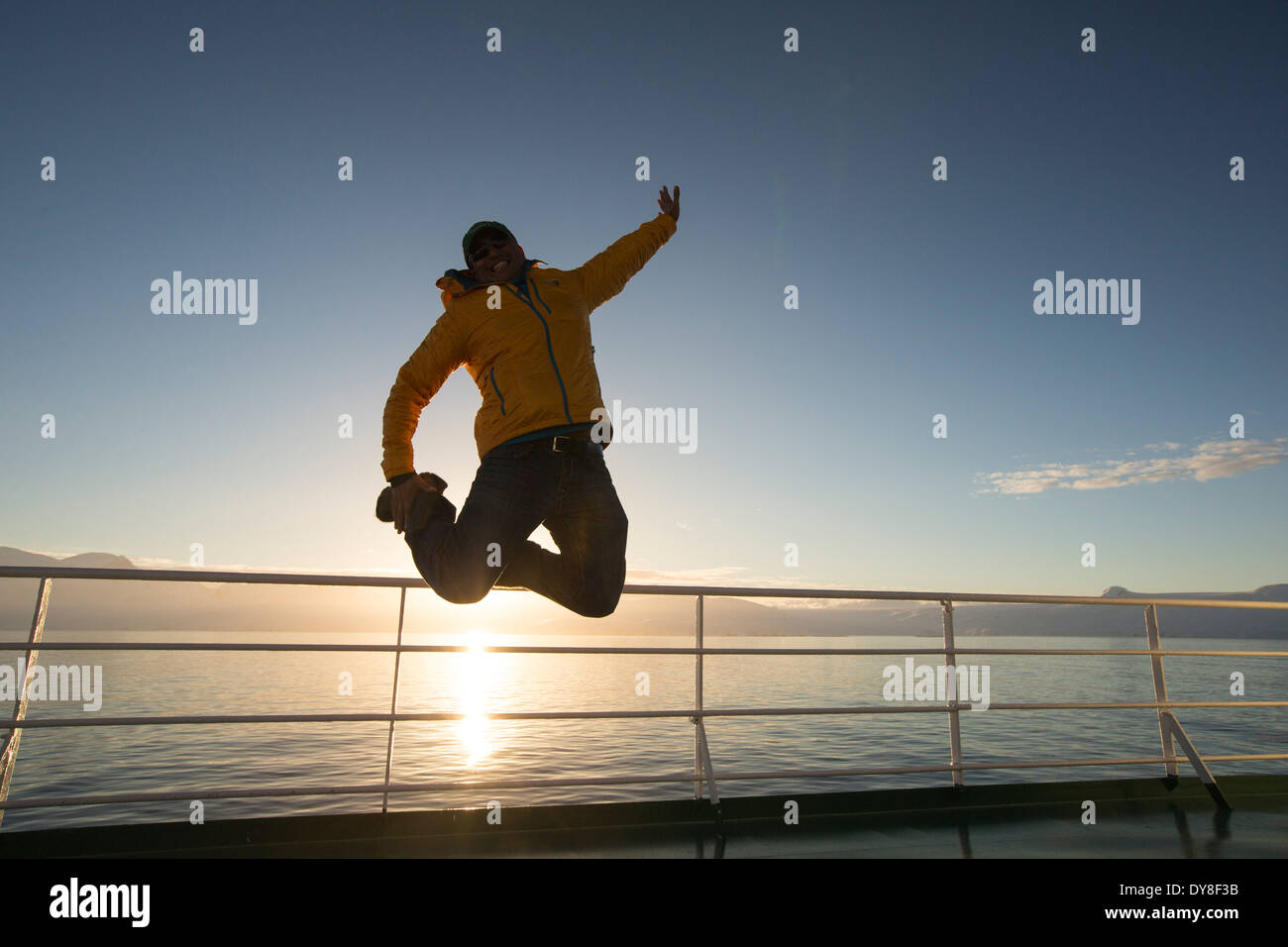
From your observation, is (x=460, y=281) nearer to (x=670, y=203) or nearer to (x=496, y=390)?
(x=496, y=390)

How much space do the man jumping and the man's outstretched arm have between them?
0.32 feet

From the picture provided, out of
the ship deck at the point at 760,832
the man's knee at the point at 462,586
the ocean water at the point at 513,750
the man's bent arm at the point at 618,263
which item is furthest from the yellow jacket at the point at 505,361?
the ship deck at the point at 760,832

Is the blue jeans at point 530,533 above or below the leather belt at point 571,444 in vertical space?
below

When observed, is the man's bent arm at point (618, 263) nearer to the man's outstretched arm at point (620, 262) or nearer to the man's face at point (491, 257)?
the man's outstretched arm at point (620, 262)

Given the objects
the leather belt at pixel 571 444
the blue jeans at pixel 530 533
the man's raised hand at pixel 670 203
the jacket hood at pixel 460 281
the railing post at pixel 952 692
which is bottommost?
the railing post at pixel 952 692

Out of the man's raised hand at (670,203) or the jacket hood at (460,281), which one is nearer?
the jacket hood at (460,281)

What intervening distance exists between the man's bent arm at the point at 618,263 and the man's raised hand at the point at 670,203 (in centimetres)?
9

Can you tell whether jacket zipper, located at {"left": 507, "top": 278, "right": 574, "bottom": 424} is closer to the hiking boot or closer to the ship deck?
the hiking boot

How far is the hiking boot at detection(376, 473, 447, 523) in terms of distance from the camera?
2.13 meters

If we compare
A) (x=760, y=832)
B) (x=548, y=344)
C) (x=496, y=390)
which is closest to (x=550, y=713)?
(x=760, y=832)

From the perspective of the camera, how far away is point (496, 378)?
2119 mm

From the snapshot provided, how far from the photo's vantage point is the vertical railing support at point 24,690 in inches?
91.7

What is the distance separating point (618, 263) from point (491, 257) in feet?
1.42

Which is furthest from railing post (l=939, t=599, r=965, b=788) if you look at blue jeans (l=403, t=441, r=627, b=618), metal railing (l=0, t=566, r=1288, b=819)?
blue jeans (l=403, t=441, r=627, b=618)
